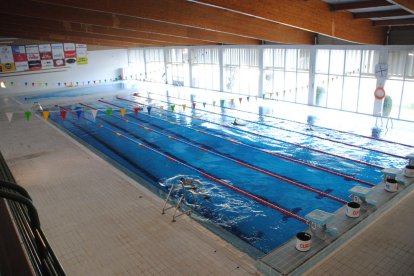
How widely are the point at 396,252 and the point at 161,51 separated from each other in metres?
27.5

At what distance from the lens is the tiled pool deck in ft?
15.6

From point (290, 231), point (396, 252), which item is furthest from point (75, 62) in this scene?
point (396, 252)

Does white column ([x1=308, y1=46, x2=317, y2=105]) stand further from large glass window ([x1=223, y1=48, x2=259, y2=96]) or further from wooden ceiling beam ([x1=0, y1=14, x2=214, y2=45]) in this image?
wooden ceiling beam ([x1=0, y1=14, x2=214, y2=45])

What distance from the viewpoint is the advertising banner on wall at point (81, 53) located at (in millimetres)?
29441

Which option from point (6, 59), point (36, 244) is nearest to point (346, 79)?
point (36, 244)

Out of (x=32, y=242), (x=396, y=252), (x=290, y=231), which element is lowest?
(x=290, y=231)

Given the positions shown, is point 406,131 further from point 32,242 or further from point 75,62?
point 75,62

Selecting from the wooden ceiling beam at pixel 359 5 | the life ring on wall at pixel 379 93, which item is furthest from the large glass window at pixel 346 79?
the wooden ceiling beam at pixel 359 5

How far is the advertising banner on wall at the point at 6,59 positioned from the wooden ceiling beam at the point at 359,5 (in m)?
25.2

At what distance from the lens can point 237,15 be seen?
1075 centimetres

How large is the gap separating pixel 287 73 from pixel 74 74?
19.9 metres

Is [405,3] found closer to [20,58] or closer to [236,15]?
[236,15]

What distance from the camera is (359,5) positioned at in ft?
28.8

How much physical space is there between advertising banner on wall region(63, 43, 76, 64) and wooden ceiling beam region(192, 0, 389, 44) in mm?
24786
